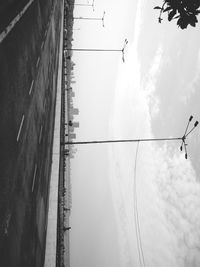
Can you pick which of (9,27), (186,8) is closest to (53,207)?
(9,27)

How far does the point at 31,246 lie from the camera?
686 cm

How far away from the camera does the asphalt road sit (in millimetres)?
5496

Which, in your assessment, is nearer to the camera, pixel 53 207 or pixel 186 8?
pixel 186 8

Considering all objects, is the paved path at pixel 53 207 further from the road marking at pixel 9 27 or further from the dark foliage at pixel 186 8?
the dark foliage at pixel 186 8

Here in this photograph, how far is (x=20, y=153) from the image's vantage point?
6785mm

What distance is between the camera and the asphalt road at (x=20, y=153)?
550cm

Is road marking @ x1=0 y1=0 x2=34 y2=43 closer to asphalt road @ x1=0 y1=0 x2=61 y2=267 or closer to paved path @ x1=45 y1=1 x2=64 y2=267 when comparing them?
asphalt road @ x1=0 y1=0 x2=61 y2=267

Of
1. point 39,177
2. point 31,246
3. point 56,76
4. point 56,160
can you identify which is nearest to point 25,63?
point 39,177

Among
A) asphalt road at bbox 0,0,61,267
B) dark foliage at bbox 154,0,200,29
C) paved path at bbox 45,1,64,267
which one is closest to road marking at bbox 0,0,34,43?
asphalt road at bbox 0,0,61,267

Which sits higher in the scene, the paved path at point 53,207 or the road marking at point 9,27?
the road marking at point 9,27

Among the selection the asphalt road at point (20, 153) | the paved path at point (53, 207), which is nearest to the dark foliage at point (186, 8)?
the asphalt road at point (20, 153)

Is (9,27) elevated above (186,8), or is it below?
above

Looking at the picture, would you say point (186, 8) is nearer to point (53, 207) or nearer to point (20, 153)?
point (20, 153)

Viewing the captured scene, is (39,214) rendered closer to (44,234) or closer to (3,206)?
(44,234)
